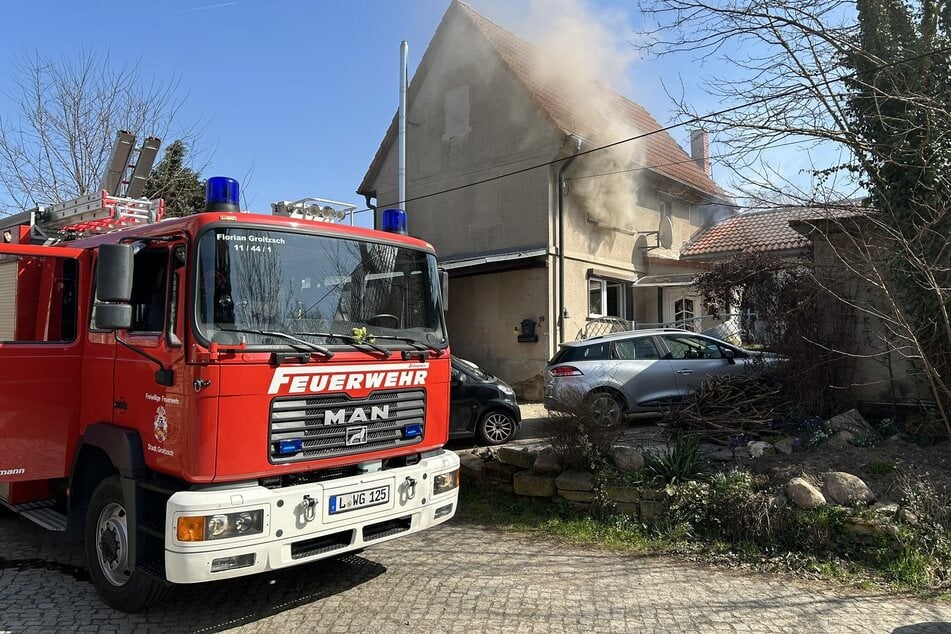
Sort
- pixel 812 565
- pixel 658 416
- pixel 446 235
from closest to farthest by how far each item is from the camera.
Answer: pixel 812 565 < pixel 658 416 < pixel 446 235

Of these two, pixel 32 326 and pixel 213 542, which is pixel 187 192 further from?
pixel 213 542

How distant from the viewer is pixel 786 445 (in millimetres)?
6480

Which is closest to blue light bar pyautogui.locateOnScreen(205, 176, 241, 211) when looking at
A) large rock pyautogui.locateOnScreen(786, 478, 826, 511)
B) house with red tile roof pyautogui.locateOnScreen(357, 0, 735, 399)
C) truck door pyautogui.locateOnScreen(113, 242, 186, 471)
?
truck door pyautogui.locateOnScreen(113, 242, 186, 471)

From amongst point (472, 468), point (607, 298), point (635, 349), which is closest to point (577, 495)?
point (472, 468)

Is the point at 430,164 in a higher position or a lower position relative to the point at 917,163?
higher

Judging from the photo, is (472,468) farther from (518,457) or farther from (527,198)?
(527,198)

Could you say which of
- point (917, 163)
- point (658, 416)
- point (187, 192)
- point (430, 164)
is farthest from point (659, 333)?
point (187, 192)

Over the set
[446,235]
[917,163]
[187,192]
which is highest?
[187,192]

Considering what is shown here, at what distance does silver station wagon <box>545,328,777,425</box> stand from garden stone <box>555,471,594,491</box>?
3385 mm

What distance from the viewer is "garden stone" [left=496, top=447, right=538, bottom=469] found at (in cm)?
658

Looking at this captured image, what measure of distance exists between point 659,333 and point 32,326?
8.27 meters

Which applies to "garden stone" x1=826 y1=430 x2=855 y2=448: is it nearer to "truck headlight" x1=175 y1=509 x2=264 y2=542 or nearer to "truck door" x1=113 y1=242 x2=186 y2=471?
"truck headlight" x1=175 y1=509 x2=264 y2=542

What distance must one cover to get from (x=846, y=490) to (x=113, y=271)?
18.3ft

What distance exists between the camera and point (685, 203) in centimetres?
1877
